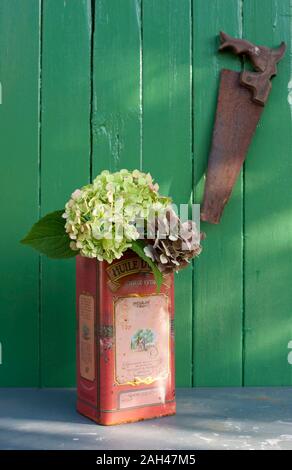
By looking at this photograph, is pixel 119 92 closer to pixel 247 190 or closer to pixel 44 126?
pixel 44 126

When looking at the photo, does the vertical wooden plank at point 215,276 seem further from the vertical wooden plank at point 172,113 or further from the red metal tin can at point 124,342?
the red metal tin can at point 124,342

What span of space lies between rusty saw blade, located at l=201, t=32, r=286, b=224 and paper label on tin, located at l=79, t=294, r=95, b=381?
32 centimetres

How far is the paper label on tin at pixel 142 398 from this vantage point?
94 cm

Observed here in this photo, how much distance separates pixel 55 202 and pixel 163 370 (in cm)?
40

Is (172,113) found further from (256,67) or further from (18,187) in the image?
(18,187)

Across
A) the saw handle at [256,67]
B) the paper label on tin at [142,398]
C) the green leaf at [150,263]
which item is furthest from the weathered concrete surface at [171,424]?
the saw handle at [256,67]

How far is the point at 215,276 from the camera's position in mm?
1153

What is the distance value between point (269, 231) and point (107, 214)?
42 cm

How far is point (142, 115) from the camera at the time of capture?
1.16 m

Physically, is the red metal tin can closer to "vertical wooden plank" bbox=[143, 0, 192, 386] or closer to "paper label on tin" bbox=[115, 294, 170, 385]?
"paper label on tin" bbox=[115, 294, 170, 385]

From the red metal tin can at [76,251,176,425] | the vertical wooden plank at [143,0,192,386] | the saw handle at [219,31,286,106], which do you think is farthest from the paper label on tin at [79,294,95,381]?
the saw handle at [219,31,286,106]

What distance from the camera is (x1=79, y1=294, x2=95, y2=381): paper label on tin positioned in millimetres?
A: 952

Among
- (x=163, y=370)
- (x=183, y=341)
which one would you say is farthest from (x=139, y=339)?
(x=183, y=341)

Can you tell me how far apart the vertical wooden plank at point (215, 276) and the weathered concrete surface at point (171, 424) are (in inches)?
2.2
